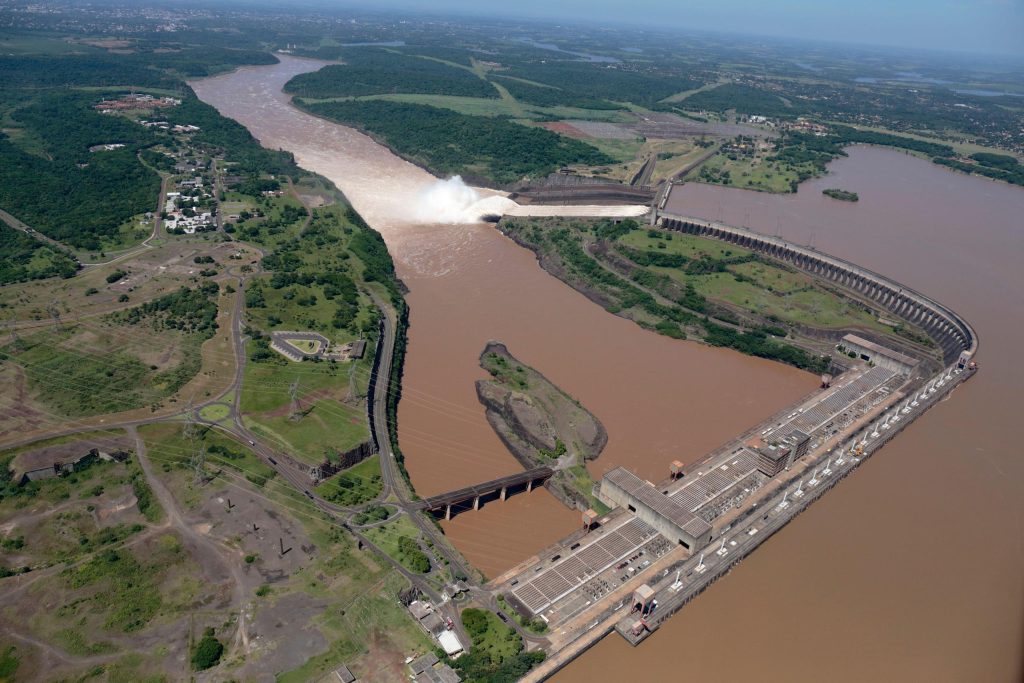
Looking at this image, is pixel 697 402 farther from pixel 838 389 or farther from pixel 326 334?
pixel 326 334

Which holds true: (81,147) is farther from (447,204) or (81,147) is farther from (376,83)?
(376,83)

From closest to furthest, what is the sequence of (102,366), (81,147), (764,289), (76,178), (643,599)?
1. (643,599)
2. (102,366)
3. (764,289)
4. (76,178)
5. (81,147)

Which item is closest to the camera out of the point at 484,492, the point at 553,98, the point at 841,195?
the point at 484,492

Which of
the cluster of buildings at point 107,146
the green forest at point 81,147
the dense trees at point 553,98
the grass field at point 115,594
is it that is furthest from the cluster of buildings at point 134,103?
the grass field at point 115,594

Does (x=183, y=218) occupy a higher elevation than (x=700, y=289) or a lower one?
lower

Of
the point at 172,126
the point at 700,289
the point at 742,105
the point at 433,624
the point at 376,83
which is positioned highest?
the point at 742,105

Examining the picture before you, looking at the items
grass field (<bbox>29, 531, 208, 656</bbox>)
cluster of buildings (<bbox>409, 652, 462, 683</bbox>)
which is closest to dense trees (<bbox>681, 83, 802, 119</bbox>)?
grass field (<bbox>29, 531, 208, 656</bbox>)

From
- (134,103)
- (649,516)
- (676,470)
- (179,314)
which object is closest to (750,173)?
(676,470)

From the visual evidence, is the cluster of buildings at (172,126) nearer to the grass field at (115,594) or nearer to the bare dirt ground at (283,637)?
the grass field at (115,594)

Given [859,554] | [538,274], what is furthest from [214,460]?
[538,274]
